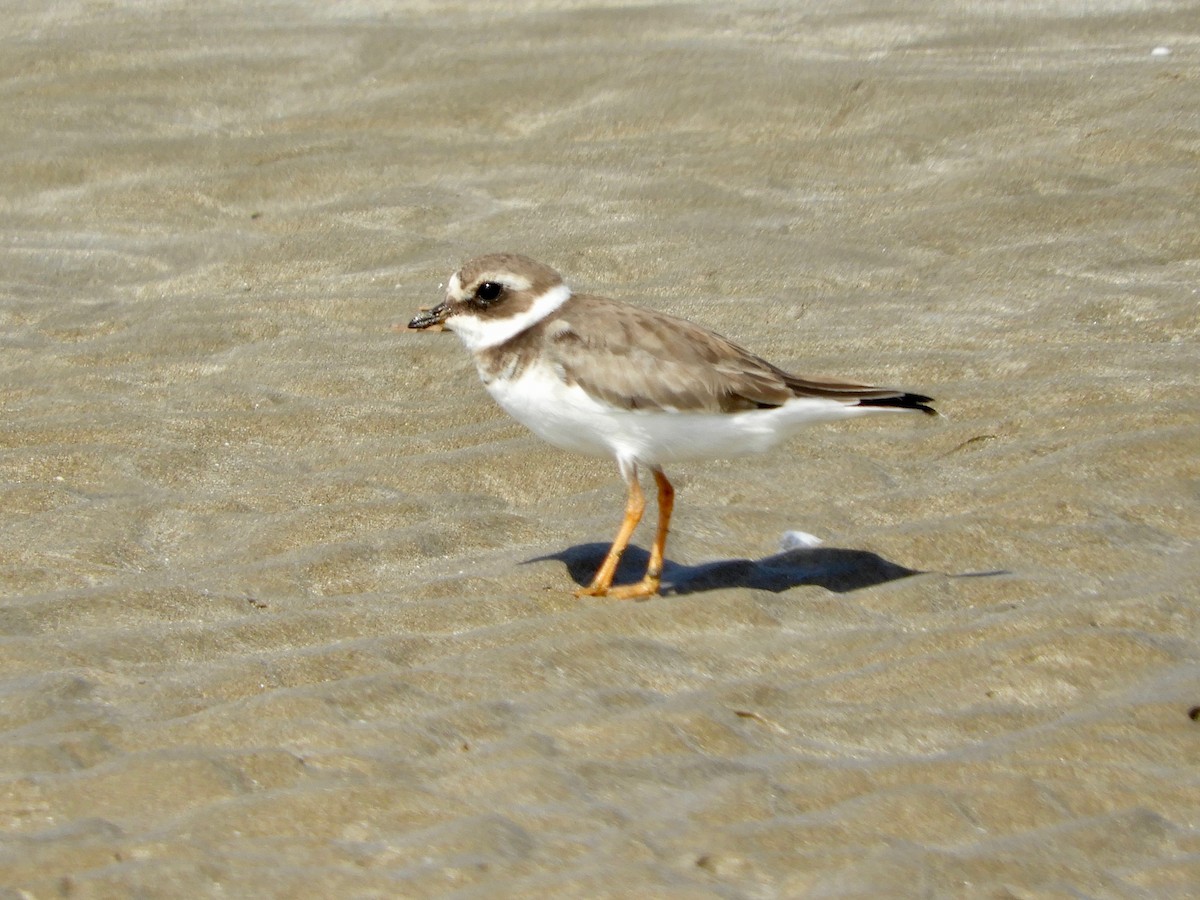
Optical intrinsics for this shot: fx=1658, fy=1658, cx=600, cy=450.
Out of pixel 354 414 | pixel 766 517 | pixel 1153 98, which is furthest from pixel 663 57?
pixel 766 517

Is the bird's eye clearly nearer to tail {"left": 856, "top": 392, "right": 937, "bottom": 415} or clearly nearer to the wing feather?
the wing feather

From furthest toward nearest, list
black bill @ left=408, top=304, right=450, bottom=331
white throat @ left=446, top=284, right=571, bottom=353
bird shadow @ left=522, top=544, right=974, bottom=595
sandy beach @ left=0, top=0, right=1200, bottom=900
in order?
black bill @ left=408, top=304, right=450, bottom=331 < white throat @ left=446, top=284, right=571, bottom=353 < bird shadow @ left=522, top=544, right=974, bottom=595 < sandy beach @ left=0, top=0, right=1200, bottom=900

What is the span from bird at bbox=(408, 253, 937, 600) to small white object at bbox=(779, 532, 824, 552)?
356 mm

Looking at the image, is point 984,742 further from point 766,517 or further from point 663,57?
point 663,57

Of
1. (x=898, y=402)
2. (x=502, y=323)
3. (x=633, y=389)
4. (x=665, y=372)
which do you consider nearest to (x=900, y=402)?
(x=898, y=402)

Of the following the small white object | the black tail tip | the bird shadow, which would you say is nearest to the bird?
the black tail tip

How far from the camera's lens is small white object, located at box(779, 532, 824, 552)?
5.92 metres

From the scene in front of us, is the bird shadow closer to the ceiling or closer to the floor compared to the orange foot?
closer to the floor

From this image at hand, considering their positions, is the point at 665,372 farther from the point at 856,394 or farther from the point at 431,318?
the point at 431,318

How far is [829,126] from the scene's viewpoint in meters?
9.43

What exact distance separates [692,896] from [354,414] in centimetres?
399

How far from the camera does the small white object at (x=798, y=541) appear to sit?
5922 mm

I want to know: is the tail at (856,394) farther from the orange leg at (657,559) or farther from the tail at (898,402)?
the orange leg at (657,559)

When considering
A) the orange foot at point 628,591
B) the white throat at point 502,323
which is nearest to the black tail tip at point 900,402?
the orange foot at point 628,591
